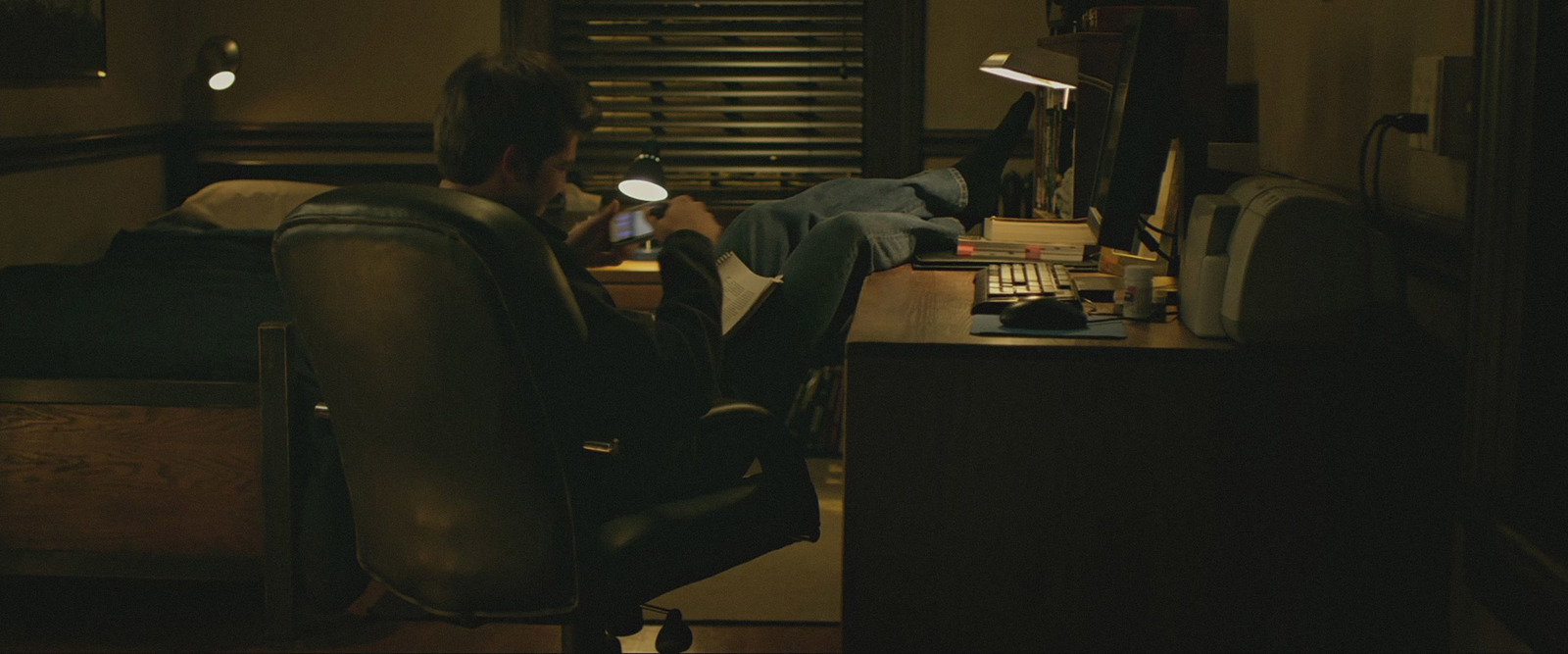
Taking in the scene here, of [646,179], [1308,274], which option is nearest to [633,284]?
[646,179]

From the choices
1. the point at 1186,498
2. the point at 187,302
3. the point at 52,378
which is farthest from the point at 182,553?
the point at 1186,498

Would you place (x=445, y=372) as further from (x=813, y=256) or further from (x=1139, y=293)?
(x=813, y=256)

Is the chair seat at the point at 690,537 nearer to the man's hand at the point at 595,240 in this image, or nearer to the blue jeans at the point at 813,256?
the man's hand at the point at 595,240

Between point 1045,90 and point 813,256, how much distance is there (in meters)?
1.01

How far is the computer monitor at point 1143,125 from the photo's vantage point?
193cm

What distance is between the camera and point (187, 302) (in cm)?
302

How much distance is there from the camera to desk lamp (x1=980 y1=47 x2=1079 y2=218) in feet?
8.84

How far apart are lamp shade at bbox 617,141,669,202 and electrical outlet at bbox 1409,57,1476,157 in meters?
1.59

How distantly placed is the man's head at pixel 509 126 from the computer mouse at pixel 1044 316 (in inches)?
25.2

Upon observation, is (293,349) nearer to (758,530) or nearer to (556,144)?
(556,144)

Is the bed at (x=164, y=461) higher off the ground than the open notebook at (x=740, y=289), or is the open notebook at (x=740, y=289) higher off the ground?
the open notebook at (x=740, y=289)

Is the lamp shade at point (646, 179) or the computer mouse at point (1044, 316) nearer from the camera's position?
the computer mouse at point (1044, 316)

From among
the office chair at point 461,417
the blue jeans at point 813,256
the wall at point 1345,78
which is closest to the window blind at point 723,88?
the blue jeans at point 813,256

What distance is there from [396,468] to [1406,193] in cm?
150
